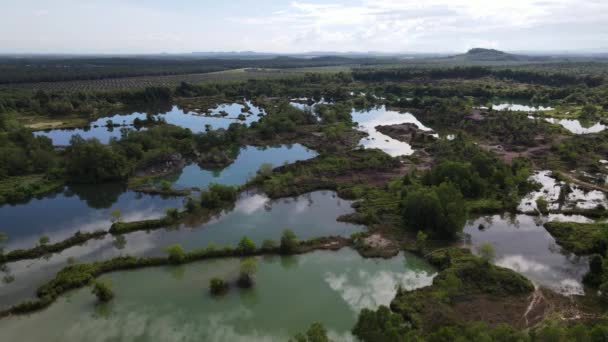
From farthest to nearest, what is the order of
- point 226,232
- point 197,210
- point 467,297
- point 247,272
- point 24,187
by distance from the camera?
point 24,187, point 197,210, point 226,232, point 247,272, point 467,297

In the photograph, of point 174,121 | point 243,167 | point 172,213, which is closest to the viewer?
point 172,213

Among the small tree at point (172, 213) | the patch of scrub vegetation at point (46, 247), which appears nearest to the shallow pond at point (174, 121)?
the small tree at point (172, 213)

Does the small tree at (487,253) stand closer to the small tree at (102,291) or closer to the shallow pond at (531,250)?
the shallow pond at (531,250)

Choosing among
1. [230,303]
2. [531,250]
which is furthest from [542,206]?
[230,303]

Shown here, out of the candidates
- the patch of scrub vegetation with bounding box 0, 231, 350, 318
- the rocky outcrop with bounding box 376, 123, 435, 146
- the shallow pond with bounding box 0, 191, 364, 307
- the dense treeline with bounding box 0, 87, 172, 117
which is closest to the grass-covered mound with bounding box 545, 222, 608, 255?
the shallow pond with bounding box 0, 191, 364, 307

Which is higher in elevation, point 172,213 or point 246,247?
point 172,213

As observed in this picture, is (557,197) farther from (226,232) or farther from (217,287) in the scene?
(217,287)
